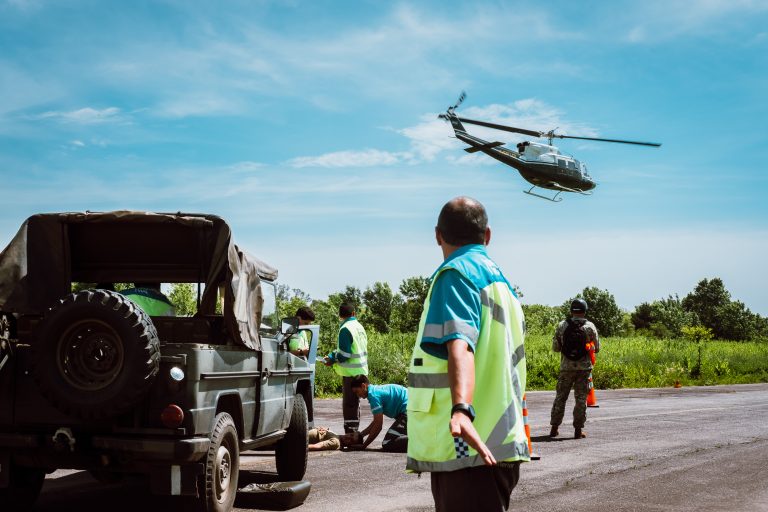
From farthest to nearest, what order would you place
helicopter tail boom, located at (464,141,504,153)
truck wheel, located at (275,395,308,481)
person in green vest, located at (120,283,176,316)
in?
helicopter tail boom, located at (464,141,504,153) → truck wheel, located at (275,395,308,481) → person in green vest, located at (120,283,176,316)

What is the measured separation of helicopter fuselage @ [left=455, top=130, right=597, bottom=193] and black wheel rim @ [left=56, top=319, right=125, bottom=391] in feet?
157

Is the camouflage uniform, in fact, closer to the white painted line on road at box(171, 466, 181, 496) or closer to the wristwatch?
the white painted line on road at box(171, 466, 181, 496)

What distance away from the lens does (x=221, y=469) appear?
7020mm

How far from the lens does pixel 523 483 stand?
30.5 ft

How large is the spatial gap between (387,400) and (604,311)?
423ft

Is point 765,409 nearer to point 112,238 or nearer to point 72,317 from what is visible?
point 112,238

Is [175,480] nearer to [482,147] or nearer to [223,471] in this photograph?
[223,471]

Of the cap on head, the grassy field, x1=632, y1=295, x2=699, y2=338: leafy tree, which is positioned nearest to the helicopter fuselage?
the grassy field

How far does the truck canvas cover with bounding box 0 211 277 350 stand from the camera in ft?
25.1

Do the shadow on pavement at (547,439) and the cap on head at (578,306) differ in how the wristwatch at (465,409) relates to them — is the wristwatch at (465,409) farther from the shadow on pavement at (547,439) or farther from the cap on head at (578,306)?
the cap on head at (578,306)

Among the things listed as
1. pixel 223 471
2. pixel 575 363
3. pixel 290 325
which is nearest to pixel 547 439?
pixel 575 363

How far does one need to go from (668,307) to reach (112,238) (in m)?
135

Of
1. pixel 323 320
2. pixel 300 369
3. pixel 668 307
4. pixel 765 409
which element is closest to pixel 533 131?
pixel 323 320

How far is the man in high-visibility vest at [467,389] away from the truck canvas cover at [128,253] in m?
4.10
